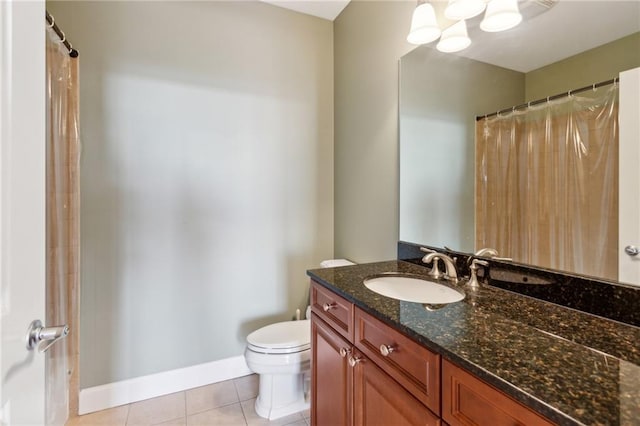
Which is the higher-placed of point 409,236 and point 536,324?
point 409,236

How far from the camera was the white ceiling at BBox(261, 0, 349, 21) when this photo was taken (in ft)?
6.95

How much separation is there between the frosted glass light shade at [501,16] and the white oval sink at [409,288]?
106 centimetres

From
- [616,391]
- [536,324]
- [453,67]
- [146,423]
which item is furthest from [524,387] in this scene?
[146,423]

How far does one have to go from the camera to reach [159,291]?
75.2 inches

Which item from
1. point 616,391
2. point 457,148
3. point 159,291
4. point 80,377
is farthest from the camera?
point 159,291

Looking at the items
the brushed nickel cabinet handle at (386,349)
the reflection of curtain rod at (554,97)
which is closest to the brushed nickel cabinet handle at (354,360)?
the brushed nickel cabinet handle at (386,349)

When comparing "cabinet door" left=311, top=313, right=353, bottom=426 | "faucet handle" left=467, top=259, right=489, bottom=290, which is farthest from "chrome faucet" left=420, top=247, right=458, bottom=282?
"cabinet door" left=311, top=313, right=353, bottom=426

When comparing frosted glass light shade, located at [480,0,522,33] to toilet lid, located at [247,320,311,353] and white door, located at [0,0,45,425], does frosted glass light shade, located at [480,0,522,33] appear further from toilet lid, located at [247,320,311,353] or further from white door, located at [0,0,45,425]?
toilet lid, located at [247,320,311,353]

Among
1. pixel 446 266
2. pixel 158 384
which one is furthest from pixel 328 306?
pixel 158 384

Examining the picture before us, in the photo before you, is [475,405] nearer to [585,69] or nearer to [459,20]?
[585,69]

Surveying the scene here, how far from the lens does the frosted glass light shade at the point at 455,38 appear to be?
1.35 meters

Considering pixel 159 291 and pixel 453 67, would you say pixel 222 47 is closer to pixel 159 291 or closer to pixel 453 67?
pixel 453 67

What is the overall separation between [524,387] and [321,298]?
2.78 feet

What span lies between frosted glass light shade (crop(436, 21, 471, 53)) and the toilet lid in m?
1.67
